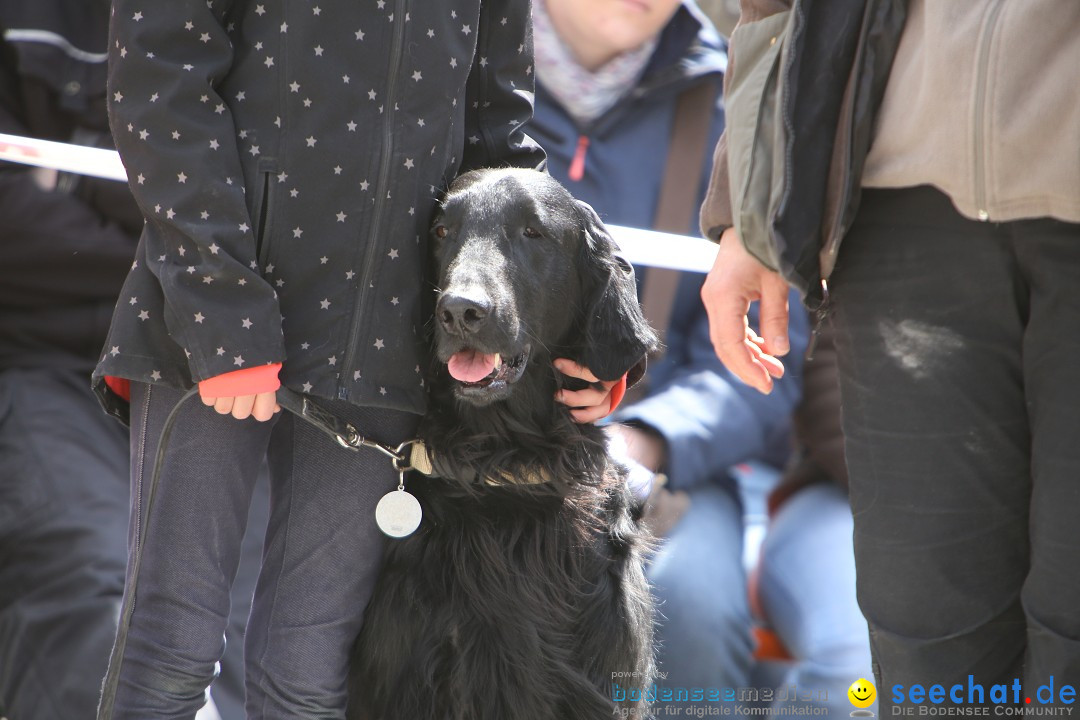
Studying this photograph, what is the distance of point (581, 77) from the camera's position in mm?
3398

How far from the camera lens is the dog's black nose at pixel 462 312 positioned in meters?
1.86

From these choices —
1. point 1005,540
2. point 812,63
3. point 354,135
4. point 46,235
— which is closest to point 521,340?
point 354,135

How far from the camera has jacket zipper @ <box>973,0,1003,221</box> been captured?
1328 millimetres

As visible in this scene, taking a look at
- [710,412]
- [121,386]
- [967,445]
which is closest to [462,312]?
[121,386]

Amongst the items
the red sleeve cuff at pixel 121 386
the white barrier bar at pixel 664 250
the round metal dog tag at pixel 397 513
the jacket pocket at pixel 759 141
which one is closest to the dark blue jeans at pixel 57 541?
the red sleeve cuff at pixel 121 386

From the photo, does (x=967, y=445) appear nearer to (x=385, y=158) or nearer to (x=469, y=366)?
(x=469, y=366)

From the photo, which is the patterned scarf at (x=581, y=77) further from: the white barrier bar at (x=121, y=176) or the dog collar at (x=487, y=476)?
Result: the dog collar at (x=487, y=476)

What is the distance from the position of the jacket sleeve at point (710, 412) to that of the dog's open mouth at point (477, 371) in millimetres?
1180

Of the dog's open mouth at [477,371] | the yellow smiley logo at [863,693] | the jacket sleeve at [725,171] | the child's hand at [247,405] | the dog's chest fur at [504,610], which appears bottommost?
the yellow smiley logo at [863,693]

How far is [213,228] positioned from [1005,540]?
127 centimetres

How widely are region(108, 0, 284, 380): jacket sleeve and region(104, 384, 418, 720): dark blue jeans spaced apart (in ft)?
0.75

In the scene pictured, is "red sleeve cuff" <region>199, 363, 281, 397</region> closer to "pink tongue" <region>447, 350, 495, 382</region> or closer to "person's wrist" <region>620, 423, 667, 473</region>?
"pink tongue" <region>447, 350, 495, 382</region>

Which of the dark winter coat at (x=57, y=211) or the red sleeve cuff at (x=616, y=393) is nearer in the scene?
the red sleeve cuff at (x=616, y=393)

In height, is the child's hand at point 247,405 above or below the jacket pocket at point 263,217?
below
